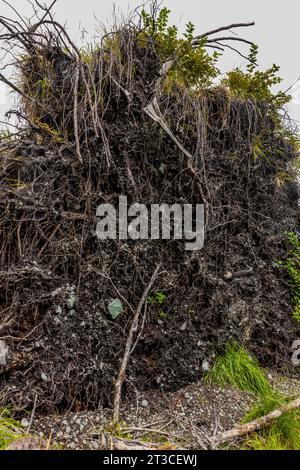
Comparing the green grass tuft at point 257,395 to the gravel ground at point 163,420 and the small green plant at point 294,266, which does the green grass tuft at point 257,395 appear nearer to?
the gravel ground at point 163,420

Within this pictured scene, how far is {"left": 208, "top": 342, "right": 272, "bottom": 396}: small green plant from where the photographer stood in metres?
2.65

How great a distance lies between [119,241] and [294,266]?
2058mm

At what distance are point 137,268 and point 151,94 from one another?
1.55m

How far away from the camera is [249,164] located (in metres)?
3.50

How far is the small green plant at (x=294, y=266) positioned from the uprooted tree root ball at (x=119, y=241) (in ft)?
0.23

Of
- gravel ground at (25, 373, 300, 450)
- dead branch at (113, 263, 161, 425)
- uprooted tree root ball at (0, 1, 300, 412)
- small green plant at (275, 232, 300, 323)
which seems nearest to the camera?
gravel ground at (25, 373, 300, 450)

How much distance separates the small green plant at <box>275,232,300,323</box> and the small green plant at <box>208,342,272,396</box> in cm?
91

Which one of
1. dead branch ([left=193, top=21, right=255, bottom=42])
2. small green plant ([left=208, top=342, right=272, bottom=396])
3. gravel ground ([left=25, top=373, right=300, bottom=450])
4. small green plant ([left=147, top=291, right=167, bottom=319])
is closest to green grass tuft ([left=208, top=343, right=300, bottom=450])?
small green plant ([left=208, top=342, right=272, bottom=396])

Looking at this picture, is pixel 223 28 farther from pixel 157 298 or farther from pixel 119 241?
pixel 157 298

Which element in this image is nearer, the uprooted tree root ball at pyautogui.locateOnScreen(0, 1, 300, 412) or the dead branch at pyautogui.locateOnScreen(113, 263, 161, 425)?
the dead branch at pyautogui.locateOnScreen(113, 263, 161, 425)

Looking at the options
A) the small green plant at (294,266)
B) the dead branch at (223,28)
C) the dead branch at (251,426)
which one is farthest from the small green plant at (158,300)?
the dead branch at (223,28)

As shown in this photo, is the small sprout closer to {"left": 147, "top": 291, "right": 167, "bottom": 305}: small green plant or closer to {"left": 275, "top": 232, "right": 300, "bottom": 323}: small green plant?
{"left": 147, "top": 291, "right": 167, "bottom": 305}: small green plant

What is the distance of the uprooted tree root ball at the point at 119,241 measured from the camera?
2359mm
